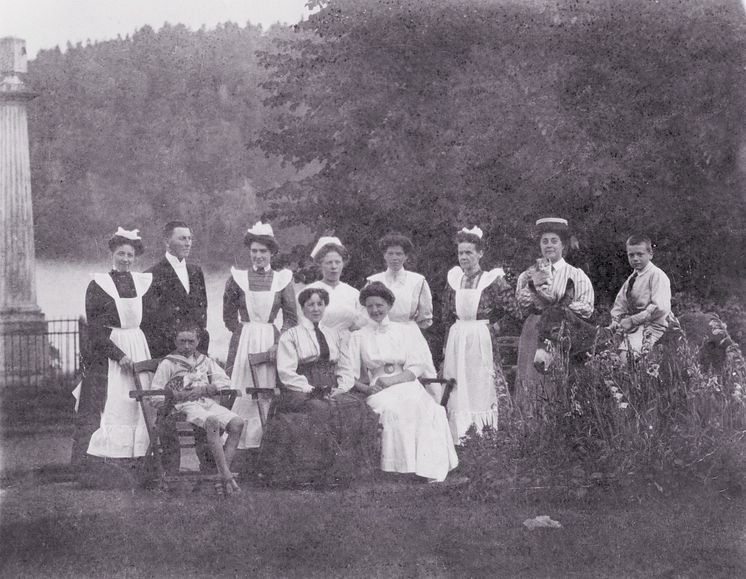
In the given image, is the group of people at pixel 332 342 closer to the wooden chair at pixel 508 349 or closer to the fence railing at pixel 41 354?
the wooden chair at pixel 508 349

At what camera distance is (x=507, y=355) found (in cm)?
792

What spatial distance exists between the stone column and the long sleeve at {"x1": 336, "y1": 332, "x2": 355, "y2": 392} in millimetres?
4935

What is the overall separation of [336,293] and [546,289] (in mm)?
1542

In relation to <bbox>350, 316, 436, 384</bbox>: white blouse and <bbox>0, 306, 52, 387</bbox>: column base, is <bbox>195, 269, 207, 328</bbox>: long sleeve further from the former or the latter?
<bbox>0, 306, 52, 387</bbox>: column base

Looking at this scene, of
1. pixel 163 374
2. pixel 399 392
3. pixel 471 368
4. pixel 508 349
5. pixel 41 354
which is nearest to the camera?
pixel 163 374

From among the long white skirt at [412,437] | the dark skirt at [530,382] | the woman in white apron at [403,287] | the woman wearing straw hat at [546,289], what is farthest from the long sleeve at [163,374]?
the woman wearing straw hat at [546,289]

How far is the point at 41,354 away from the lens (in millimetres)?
10703

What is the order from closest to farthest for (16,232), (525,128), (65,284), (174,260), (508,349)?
(174,260) < (508,349) < (525,128) < (65,284) < (16,232)

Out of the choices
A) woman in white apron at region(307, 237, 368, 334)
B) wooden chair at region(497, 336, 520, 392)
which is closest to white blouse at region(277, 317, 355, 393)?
woman in white apron at region(307, 237, 368, 334)

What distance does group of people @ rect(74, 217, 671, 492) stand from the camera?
19.1 ft

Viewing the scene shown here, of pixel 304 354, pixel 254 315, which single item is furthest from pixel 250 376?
pixel 304 354

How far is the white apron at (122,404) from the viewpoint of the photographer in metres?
5.90

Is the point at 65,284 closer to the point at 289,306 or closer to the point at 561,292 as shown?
the point at 289,306

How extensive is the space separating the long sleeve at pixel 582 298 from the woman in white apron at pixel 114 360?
3.07 metres
